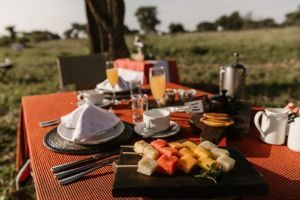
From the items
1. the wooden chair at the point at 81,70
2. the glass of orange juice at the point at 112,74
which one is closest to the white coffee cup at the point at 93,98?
the glass of orange juice at the point at 112,74

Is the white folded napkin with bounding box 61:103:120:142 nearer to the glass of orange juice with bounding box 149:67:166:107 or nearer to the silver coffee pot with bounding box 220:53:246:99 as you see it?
the glass of orange juice with bounding box 149:67:166:107

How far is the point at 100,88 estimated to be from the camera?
1.89m

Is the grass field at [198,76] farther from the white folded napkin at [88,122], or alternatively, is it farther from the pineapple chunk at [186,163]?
the pineapple chunk at [186,163]

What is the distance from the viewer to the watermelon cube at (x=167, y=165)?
69 cm

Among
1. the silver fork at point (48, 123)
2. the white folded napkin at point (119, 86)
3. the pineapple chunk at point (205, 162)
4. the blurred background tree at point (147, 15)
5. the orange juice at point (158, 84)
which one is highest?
the blurred background tree at point (147, 15)

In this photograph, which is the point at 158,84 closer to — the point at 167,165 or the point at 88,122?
the point at 88,122

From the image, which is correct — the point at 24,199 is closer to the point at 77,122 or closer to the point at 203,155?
the point at 77,122

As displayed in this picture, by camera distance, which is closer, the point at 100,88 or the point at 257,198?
the point at 257,198

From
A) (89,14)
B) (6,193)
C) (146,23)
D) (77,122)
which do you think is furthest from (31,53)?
(146,23)

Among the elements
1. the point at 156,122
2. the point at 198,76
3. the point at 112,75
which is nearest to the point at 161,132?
the point at 156,122

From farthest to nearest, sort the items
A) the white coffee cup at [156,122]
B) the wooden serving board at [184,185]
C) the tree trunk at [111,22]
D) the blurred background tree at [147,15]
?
the blurred background tree at [147,15]
the tree trunk at [111,22]
the white coffee cup at [156,122]
the wooden serving board at [184,185]

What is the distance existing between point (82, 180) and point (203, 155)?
356 millimetres

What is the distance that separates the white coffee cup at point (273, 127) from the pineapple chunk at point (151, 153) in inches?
18.3

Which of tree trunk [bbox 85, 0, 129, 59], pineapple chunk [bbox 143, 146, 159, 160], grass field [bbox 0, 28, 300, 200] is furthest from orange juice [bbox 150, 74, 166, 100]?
tree trunk [bbox 85, 0, 129, 59]
